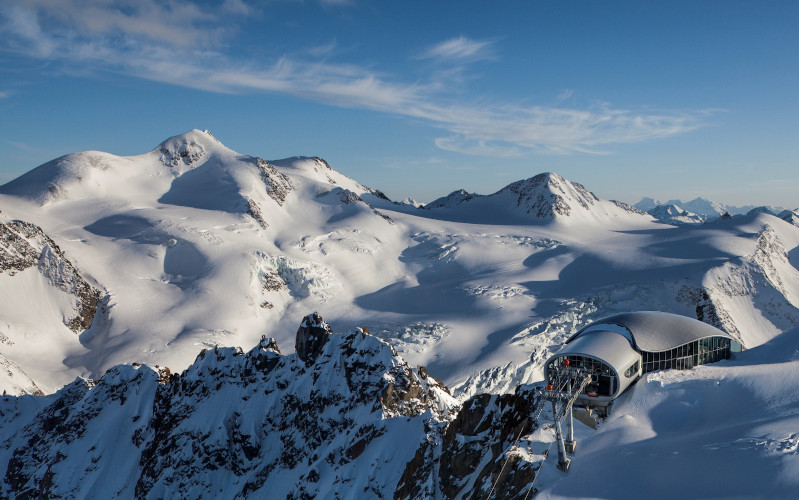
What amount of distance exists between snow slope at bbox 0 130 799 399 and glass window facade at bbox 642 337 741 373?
35623 mm

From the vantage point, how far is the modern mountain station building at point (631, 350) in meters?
35.2

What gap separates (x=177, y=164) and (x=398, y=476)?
14076 centimetres

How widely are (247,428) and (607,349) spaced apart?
138 ft

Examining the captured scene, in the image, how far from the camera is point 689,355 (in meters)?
40.7

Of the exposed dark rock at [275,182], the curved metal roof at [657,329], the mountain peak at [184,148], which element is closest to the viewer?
the curved metal roof at [657,329]

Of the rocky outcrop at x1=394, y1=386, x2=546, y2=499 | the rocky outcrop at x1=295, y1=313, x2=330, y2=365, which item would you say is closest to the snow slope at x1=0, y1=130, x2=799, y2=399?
the rocky outcrop at x1=295, y1=313, x2=330, y2=365

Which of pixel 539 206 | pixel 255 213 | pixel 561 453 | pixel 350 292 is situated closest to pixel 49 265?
pixel 255 213

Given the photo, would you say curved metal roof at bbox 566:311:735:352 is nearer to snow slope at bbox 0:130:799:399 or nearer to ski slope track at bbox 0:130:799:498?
ski slope track at bbox 0:130:799:498

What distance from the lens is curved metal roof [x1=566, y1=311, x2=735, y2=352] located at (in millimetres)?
39844

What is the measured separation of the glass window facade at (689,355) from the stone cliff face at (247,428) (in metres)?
15.6

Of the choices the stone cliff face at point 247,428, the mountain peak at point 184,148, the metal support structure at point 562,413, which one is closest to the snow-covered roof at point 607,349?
the metal support structure at point 562,413

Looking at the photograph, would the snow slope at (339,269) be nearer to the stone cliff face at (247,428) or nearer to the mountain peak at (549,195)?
the mountain peak at (549,195)

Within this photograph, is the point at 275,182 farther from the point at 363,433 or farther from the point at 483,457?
the point at 483,457

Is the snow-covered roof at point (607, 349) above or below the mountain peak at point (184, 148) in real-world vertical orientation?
below
